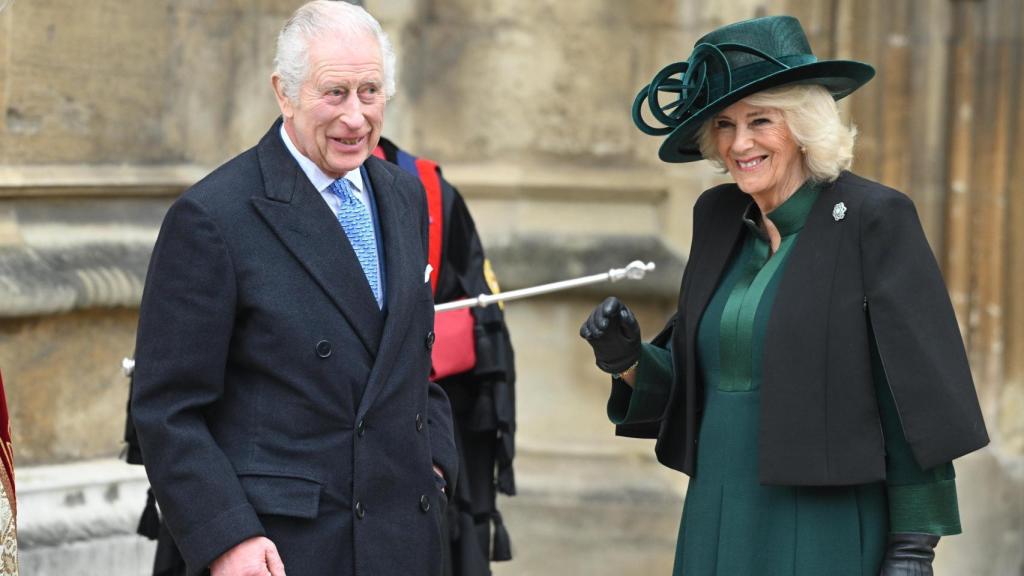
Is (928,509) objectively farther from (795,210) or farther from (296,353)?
(296,353)

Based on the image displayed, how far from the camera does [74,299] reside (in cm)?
523

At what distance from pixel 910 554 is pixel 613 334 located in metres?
0.69

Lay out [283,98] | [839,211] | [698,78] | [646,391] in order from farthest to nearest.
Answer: [646,391]
[698,78]
[839,211]
[283,98]

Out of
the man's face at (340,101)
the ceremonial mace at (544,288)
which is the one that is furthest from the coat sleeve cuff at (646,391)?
the man's face at (340,101)

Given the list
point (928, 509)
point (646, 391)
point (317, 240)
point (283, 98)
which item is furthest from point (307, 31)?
point (928, 509)

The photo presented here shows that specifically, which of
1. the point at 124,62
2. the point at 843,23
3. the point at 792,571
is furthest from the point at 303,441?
the point at 843,23

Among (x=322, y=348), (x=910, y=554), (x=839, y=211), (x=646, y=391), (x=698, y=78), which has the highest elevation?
(x=698, y=78)

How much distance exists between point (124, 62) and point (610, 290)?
1.91m

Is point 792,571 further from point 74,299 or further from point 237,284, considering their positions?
point 74,299

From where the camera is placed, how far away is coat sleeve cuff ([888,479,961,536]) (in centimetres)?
303

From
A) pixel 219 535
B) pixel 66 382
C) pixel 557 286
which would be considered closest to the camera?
pixel 219 535

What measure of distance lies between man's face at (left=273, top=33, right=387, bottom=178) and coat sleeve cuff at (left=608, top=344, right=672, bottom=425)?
75 cm

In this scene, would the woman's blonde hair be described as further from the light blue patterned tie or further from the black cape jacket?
the light blue patterned tie

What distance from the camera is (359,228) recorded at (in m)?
3.07
